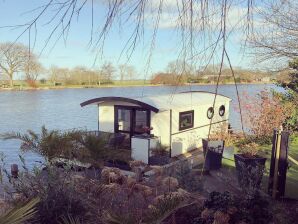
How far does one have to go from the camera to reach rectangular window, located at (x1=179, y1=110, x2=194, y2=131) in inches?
486

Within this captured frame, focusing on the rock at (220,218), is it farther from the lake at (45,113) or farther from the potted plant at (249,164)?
the lake at (45,113)

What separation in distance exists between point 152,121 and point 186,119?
5.62ft

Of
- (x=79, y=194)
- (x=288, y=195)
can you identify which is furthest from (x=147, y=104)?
(x=79, y=194)

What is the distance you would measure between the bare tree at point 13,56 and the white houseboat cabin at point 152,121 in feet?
30.1

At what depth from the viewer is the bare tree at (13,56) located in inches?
53.4

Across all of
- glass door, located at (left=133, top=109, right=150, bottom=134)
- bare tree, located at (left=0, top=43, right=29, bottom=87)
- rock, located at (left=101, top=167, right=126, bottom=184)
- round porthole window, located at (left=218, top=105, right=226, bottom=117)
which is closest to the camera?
bare tree, located at (left=0, top=43, right=29, bottom=87)

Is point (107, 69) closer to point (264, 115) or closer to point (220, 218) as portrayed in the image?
point (220, 218)

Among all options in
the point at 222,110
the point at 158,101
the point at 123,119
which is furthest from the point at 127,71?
the point at 222,110

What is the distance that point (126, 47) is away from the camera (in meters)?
1.40

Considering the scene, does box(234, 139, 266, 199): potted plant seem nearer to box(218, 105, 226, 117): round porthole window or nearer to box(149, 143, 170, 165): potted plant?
box(149, 143, 170, 165): potted plant

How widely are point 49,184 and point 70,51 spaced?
293 centimetres

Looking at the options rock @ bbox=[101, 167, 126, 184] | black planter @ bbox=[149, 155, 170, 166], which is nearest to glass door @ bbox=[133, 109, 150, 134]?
black planter @ bbox=[149, 155, 170, 166]

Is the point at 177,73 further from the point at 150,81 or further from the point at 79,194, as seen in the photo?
the point at 79,194

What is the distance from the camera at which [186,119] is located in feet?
41.4
